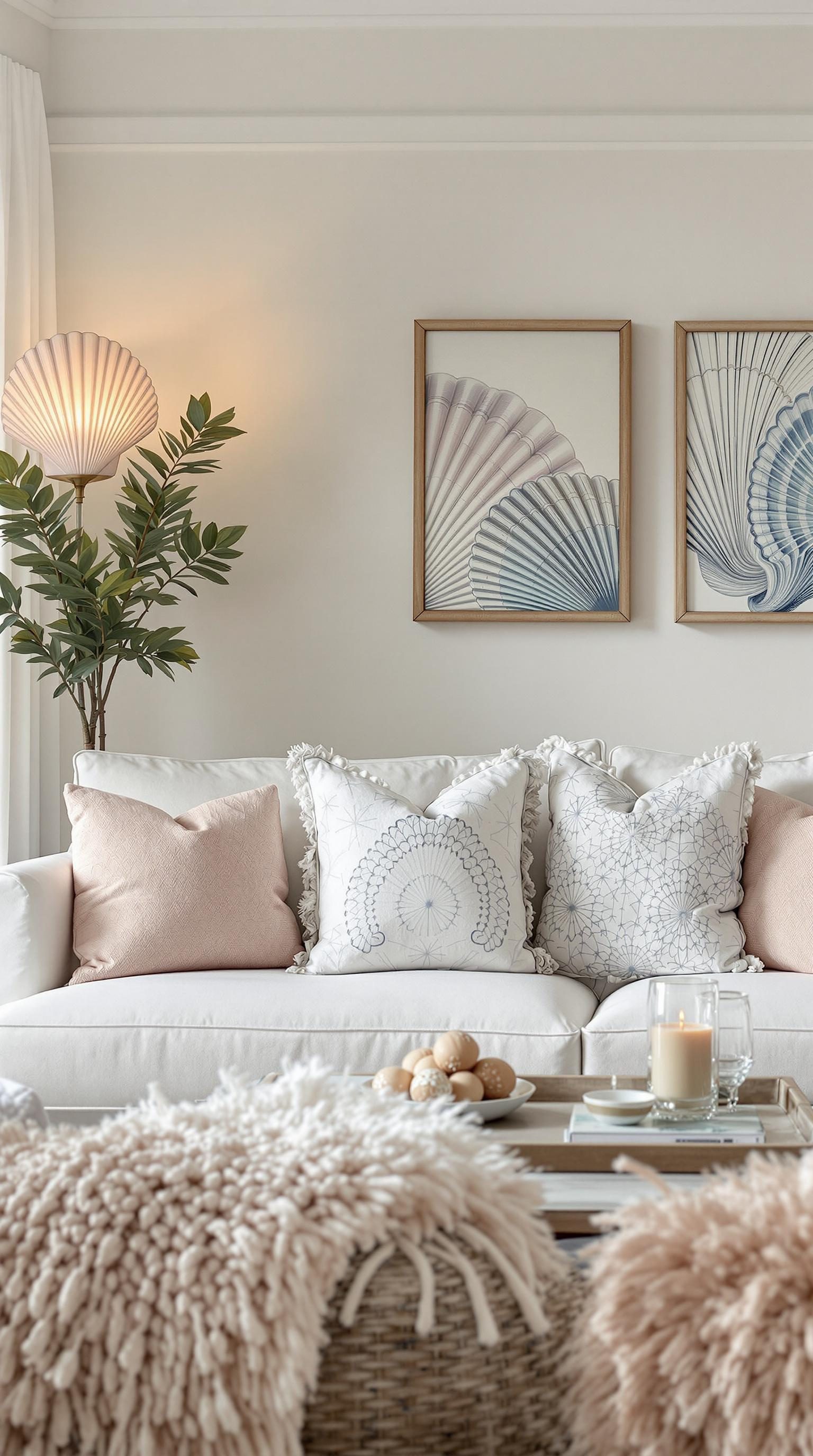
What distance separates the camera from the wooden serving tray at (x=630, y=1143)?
1.48 metres

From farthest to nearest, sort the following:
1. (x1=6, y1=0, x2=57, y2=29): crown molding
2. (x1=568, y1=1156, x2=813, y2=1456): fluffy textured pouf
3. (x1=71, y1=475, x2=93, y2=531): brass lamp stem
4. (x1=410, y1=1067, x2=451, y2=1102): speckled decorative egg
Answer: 1. (x1=6, y1=0, x2=57, y2=29): crown molding
2. (x1=71, y1=475, x2=93, y2=531): brass lamp stem
3. (x1=410, y1=1067, x2=451, y2=1102): speckled decorative egg
4. (x1=568, y1=1156, x2=813, y2=1456): fluffy textured pouf

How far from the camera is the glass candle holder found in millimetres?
1573

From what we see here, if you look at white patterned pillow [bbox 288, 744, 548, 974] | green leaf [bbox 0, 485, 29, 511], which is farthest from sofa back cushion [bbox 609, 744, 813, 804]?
green leaf [bbox 0, 485, 29, 511]

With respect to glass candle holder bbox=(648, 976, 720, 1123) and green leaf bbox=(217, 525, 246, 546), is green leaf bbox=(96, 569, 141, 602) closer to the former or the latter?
green leaf bbox=(217, 525, 246, 546)

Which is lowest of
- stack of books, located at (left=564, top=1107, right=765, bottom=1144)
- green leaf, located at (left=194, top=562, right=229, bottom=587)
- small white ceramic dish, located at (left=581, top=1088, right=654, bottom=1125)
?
stack of books, located at (left=564, top=1107, right=765, bottom=1144)

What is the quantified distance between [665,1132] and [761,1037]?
0.71 metres

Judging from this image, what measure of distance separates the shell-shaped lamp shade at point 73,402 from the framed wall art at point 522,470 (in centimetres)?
80

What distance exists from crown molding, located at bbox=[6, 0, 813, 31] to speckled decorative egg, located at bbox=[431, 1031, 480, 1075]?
2919 mm

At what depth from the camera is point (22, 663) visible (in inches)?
133

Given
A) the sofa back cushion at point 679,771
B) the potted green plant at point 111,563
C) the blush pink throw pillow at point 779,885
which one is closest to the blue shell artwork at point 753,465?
the sofa back cushion at point 679,771

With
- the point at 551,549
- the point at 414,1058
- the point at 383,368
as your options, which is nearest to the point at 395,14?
the point at 383,368

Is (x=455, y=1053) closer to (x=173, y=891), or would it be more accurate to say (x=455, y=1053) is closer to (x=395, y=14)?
(x=173, y=891)

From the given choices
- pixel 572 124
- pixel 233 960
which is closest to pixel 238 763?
pixel 233 960

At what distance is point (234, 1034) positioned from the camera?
2219 mm
